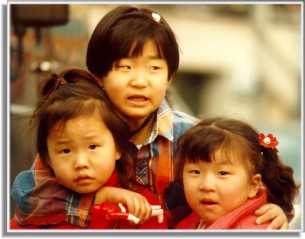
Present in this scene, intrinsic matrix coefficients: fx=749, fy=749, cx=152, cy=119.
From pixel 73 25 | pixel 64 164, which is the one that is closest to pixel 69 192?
pixel 64 164

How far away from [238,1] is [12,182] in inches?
38.0

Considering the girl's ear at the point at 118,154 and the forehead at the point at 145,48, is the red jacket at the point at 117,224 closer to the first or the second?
the girl's ear at the point at 118,154

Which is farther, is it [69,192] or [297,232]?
[297,232]

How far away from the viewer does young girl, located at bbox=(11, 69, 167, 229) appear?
7.46 feet

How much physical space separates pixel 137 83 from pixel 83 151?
0.87 feet

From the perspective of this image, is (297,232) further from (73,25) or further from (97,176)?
(73,25)

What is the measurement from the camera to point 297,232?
2480 mm

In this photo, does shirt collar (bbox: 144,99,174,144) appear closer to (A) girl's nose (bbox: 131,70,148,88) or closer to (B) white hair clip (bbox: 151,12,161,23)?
(A) girl's nose (bbox: 131,70,148,88)

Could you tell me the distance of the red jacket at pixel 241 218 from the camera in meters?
2.32

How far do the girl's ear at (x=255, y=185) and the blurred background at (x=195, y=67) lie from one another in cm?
16

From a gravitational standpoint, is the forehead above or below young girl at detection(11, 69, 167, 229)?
above

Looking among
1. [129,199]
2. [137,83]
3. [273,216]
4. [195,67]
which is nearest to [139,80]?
[137,83]

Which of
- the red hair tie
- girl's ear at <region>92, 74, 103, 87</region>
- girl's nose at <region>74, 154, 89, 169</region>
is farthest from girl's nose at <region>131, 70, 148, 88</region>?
the red hair tie

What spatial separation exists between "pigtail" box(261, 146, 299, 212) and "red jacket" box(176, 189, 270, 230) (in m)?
0.05
